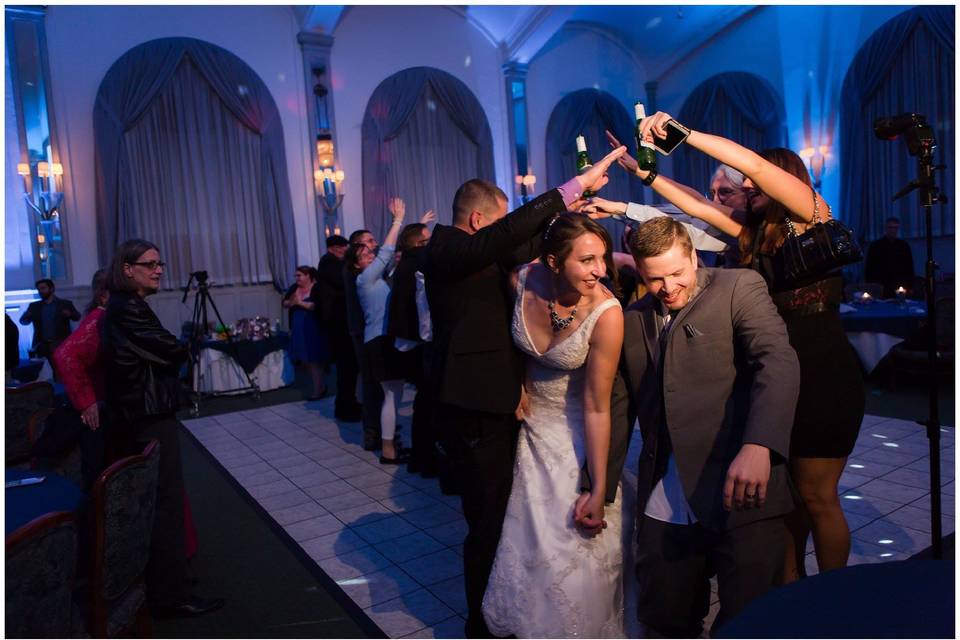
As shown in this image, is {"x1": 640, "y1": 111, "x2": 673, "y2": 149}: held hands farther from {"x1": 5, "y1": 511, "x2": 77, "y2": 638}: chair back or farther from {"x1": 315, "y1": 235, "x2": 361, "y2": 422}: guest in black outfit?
{"x1": 315, "y1": 235, "x2": 361, "y2": 422}: guest in black outfit

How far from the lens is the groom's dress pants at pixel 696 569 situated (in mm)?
1592

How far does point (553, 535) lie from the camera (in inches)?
77.0

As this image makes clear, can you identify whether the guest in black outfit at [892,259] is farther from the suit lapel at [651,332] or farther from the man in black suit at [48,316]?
the man in black suit at [48,316]

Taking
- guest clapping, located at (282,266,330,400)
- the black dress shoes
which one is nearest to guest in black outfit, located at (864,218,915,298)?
guest clapping, located at (282,266,330,400)

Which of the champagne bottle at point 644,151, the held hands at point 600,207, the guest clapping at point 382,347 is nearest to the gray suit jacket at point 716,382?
the champagne bottle at point 644,151

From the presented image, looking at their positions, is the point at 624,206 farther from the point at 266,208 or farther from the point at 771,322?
the point at 266,208

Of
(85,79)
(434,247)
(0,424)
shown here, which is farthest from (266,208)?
(0,424)

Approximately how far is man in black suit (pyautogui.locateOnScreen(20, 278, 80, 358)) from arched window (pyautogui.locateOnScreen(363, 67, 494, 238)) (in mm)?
4039

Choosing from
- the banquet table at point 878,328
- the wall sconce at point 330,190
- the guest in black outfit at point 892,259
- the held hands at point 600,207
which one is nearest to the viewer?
the held hands at point 600,207

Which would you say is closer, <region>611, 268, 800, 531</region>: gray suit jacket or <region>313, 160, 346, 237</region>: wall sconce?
<region>611, 268, 800, 531</region>: gray suit jacket

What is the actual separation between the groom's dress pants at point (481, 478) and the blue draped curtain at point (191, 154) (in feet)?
24.3

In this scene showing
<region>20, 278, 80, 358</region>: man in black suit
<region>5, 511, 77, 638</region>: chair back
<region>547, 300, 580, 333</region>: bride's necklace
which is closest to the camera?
<region>5, 511, 77, 638</region>: chair back

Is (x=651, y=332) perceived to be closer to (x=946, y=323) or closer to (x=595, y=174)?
(x=595, y=174)

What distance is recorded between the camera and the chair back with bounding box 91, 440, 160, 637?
5.75 feet
